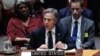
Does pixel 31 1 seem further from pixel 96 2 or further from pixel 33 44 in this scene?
pixel 96 2

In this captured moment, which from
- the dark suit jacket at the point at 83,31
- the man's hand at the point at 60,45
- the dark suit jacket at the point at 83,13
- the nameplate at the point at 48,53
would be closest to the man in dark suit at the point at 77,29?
the dark suit jacket at the point at 83,31

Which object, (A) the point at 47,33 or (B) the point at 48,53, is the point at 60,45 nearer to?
(A) the point at 47,33

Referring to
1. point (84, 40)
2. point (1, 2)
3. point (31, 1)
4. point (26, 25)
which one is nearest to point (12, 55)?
point (84, 40)

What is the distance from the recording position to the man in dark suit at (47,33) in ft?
17.1

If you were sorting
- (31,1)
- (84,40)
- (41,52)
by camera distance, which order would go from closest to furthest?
(41,52) < (84,40) < (31,1)

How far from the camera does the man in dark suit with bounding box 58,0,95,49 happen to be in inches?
215

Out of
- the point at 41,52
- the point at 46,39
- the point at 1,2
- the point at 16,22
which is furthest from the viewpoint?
the point at 1,2

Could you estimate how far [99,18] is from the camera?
30.4 feet

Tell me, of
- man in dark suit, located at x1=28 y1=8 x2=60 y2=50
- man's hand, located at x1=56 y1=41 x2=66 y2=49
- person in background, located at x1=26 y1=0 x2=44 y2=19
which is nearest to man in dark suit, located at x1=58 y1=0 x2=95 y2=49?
man in dark suit, located at x1=28 y1=8 x2=60 y2=50

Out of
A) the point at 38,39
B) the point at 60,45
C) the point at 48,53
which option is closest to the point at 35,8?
the point at 38,39

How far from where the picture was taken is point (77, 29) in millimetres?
5820

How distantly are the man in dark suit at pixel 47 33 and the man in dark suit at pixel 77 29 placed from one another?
21 cm

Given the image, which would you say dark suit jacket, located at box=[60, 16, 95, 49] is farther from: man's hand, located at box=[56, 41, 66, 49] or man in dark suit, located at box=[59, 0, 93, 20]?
man in dark suit, located at box=[59, 0, 93, 20]

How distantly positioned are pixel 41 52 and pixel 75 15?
1.67m
